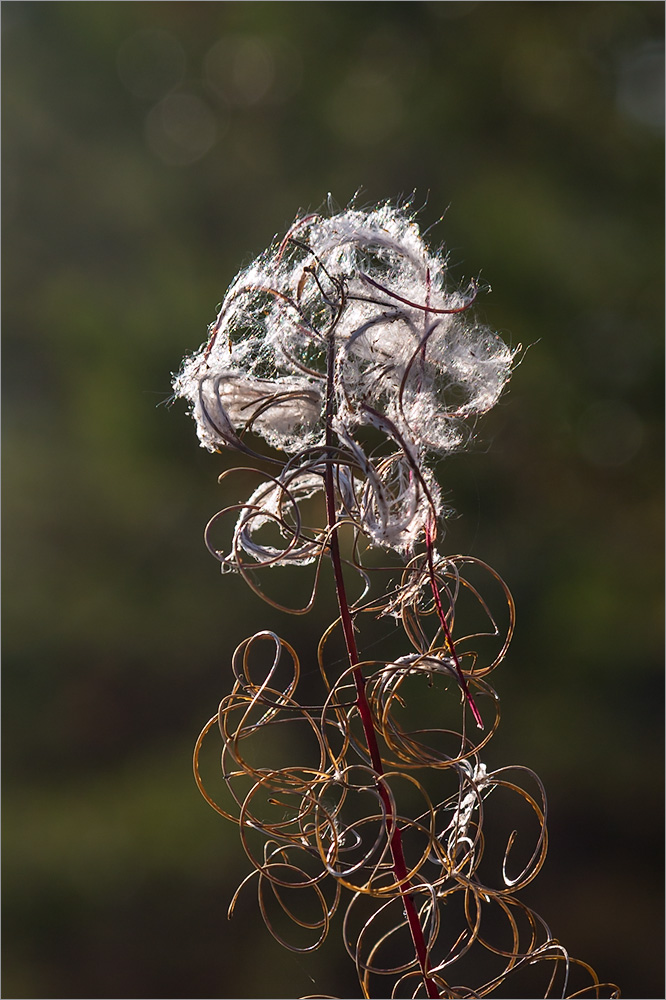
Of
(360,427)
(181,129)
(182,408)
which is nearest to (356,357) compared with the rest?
(360,427)

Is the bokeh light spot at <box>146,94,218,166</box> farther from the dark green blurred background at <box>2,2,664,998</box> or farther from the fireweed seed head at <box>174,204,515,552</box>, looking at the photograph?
the fireweed seed head at <box>174,204,515,552</box>

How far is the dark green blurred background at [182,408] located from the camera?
4.25ft

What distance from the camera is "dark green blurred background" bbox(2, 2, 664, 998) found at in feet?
4.25

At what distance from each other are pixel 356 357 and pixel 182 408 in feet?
3.76

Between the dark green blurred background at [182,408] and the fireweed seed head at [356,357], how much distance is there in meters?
1.04

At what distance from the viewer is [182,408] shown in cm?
134

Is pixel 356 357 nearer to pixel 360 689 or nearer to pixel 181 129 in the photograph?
pixel 360 689

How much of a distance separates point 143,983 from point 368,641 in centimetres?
66

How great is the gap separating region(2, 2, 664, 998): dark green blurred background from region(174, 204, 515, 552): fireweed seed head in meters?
1.04

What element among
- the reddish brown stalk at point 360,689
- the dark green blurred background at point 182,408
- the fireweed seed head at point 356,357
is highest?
the dark green blurred background at point 182,408

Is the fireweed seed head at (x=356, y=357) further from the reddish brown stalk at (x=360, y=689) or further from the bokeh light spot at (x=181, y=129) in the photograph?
the bokeh light spot at (x=181, y=129)

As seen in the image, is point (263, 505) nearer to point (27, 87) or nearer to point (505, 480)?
point (505, 480)

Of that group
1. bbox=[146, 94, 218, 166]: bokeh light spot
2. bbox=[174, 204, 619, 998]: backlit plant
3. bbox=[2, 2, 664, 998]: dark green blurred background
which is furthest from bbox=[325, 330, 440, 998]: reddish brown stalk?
bbox=[146, 94, 218, 166]: bokeh light spot

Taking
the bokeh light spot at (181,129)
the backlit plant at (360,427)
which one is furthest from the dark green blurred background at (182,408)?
the backlit plant at (360,427)
